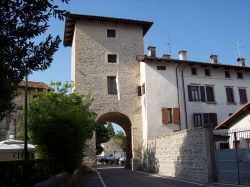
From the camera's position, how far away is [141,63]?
103ft

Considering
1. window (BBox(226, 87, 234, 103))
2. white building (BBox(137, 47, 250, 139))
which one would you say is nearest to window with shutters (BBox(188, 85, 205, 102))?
white building (BBox(137, 47, 250, 139))

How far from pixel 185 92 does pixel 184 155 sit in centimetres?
1224

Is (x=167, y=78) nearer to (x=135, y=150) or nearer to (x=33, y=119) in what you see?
(x=135, y=150)

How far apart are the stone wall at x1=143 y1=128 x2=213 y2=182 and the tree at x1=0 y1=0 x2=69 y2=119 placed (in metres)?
12.2

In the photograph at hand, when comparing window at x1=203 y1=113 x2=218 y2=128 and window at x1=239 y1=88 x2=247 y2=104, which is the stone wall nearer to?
window at x1=203 y1=113 x2=218 y2=128

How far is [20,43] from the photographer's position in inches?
217

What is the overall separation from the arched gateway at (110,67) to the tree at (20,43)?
24.0m

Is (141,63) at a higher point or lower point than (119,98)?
higher

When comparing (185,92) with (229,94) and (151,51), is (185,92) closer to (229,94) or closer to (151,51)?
(229,94)

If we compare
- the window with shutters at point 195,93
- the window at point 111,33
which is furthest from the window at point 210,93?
the window at point 111,33

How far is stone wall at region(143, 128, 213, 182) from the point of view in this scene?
16.4 m

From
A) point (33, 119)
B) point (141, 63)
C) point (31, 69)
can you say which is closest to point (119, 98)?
point (141, 63)

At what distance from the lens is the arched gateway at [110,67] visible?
3077 cm

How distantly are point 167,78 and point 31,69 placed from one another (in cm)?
2528
